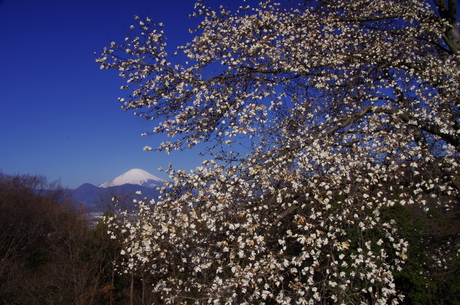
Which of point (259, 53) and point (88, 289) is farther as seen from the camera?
point (88, 289)

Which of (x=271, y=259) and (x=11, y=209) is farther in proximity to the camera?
(x=11, y=209)

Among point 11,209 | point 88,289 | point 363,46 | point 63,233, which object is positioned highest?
point 363,46

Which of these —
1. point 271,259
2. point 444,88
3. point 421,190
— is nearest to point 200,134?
point 271,259

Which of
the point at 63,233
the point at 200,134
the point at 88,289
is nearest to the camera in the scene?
the point at 200,134

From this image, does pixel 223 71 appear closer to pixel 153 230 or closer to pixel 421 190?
pixel 153 230

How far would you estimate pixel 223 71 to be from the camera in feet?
19.0

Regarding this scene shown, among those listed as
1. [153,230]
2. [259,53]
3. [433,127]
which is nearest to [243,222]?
[153,230]

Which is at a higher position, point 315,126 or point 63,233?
point 315,126

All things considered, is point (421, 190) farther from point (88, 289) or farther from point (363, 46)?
point (88, 289)

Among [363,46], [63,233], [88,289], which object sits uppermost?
[363,46]

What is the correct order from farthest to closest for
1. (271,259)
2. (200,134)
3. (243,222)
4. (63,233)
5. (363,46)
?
(63,233)
(363,46)
(200,134)
(243,222)
(271,259)

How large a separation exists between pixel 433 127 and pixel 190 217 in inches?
200

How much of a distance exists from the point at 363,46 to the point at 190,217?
598cm

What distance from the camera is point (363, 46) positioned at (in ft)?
23.3
